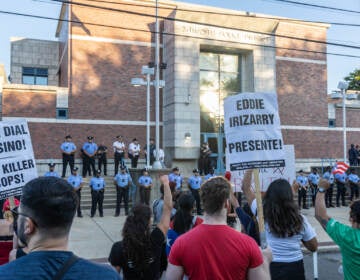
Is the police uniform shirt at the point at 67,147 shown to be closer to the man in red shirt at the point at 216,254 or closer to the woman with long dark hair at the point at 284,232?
the woman with long dark hair at the point at 284,232

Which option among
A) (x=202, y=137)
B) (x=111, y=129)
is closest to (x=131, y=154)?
(x=111, y=129)

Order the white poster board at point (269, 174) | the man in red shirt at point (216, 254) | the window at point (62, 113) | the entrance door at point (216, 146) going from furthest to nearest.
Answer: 1. the entrance door at point (216, 146)
2. the window at point (62, 113)
3. the white poster board at point (269, 174)
4. the man in red shirt at point (216, 254)

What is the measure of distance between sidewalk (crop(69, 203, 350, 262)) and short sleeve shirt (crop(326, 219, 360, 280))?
21.1ft

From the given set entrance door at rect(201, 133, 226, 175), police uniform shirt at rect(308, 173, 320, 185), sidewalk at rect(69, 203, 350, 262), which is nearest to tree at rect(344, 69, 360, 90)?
entrance door at rect(201, 133, 226, 175)

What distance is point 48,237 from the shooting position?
1.67 m

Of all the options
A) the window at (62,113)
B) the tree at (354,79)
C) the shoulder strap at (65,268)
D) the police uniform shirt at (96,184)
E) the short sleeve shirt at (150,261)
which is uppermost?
the tree at (354,79)

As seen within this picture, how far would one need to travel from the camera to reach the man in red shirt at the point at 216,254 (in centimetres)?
250

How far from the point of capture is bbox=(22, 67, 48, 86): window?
28609mm

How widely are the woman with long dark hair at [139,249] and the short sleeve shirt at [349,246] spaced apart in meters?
1.57

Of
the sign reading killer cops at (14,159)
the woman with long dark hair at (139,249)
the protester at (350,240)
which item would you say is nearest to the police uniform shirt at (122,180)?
the sign reading killer cops at (14,159)

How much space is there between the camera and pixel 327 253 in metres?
9.34

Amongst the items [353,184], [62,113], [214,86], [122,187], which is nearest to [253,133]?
[122,187]

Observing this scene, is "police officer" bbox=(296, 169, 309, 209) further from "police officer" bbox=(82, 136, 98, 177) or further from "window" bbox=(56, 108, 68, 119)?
"window" bbox=(56, 108, 68, 119)

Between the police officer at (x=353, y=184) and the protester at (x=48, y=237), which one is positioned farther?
the police officer at (x=353, y=184)
